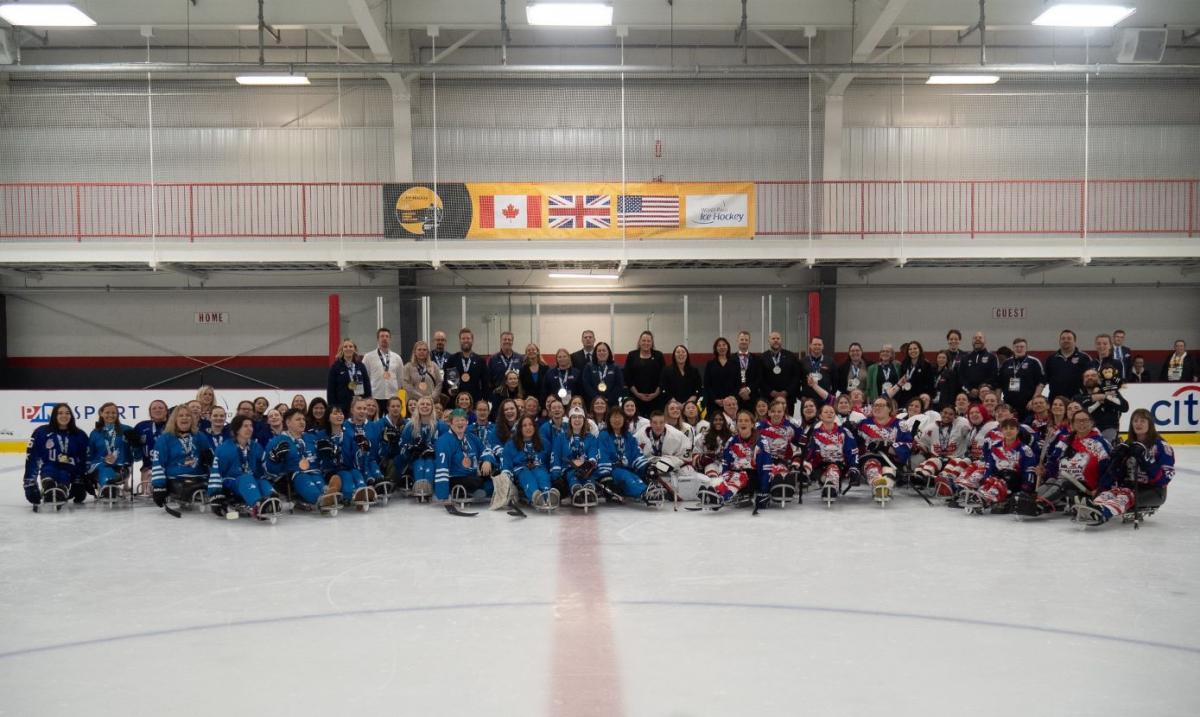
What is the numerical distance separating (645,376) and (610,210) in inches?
231

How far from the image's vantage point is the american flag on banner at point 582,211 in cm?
1669

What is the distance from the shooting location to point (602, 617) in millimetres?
5652

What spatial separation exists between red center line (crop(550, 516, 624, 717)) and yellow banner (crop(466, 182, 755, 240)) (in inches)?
390

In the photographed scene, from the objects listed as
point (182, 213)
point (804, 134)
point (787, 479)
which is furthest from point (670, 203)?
point (182, 213)

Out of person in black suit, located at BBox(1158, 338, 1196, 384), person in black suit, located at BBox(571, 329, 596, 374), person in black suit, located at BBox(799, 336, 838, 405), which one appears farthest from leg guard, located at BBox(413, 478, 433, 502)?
person in black suit, located at BBox(1158, 338, 1196, 384)

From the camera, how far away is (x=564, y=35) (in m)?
19.4

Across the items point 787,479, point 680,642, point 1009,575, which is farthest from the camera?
point 787,479

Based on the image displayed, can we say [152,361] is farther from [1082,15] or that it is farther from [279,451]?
[1082,15]

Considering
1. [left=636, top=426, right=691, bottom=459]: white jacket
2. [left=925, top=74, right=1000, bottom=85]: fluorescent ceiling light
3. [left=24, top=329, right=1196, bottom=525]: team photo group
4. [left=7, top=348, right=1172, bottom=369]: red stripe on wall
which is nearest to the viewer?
[left=24, top=329, right=1196, bottom=525]: team photo group

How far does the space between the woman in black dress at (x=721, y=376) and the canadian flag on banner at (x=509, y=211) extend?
6141mm

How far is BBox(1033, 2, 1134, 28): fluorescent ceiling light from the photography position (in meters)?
12.4

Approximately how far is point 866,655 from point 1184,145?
1979 centimetres

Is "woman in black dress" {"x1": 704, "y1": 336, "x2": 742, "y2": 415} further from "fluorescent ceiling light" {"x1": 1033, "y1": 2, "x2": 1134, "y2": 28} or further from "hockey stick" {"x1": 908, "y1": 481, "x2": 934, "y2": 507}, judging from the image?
"fluorescent ceiling light" {"x1": 1033, "y1": 2, "x2": 1134, "y2": 28}

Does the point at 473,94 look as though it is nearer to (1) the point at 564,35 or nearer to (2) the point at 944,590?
(1) the point at 564,35
